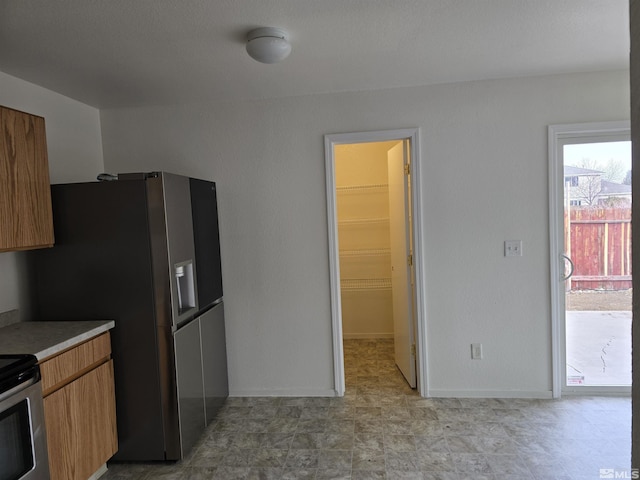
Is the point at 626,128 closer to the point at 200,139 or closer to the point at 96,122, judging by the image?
the point at 200,139

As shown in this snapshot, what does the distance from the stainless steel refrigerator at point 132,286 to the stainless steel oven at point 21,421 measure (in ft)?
2.02

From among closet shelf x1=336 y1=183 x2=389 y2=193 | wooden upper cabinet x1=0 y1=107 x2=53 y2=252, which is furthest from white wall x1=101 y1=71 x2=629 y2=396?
closet shelf x1=336 y1=183 x2=389 y2=193

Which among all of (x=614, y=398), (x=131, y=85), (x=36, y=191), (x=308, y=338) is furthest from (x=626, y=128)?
(x=36, y=191)

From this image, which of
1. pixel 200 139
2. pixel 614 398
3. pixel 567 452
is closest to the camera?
pixel 567 452

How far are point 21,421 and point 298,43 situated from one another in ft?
7.16

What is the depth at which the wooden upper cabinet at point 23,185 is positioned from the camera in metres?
1.92

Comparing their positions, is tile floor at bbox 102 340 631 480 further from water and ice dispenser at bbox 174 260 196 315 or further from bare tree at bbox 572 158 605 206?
bare tree at bbox 572 158 605 206

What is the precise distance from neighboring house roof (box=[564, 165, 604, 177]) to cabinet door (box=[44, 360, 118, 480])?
132 inches

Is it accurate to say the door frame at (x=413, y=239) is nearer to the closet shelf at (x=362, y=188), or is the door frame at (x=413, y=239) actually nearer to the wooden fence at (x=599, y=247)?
the wooden fence at (x=599, y=247)

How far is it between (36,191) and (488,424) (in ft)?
10.2

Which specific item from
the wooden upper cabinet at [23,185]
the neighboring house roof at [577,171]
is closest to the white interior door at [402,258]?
the neighboring house roof at [577,171]

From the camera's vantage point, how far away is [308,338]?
312 centimetres

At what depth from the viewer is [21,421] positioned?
1565 millimetres

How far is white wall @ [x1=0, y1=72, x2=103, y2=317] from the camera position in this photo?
2326 millimetres
